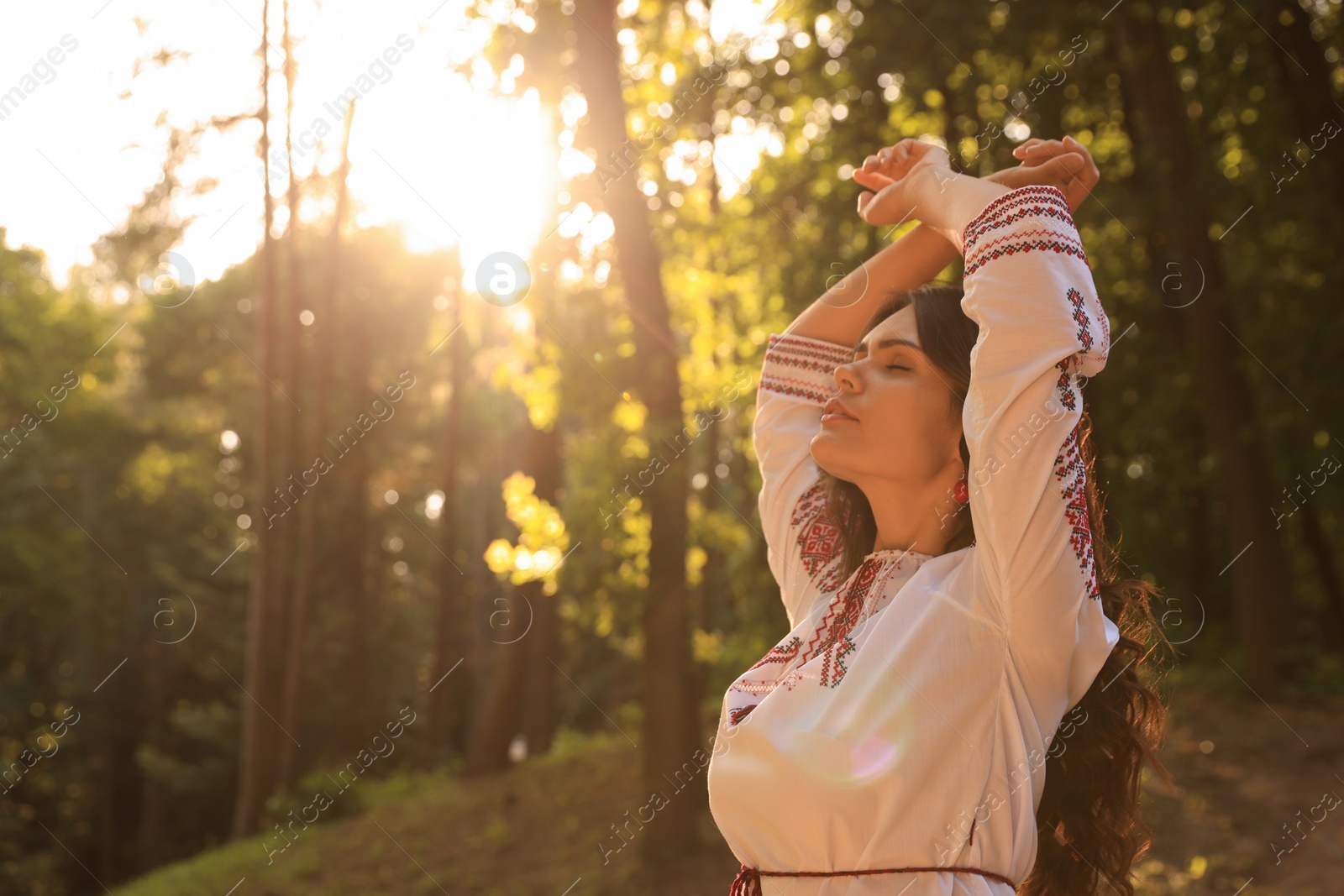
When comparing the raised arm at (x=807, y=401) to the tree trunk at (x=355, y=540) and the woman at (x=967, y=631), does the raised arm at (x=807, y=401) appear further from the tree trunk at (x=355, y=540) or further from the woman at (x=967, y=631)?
the tree trunk at (x=355, y=540)

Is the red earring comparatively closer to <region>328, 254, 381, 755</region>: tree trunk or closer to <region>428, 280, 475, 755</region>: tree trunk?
<region>428, 280, 475, 755</region>: tree trunk

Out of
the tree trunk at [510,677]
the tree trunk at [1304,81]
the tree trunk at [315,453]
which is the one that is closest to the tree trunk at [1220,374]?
the tree trunk at [1304,81]

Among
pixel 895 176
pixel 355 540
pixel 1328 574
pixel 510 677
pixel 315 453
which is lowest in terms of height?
pixel 1328 574

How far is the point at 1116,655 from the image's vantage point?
70.6 inches

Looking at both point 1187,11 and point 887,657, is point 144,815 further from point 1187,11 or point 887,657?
point 887,657

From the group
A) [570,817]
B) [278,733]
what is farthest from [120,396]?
[570,817]

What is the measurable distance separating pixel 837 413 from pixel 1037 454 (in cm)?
42

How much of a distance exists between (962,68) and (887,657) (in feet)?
29.5

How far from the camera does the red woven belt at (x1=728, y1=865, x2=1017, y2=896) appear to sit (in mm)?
1575

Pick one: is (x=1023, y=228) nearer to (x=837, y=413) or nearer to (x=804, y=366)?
(x=837, y=413)

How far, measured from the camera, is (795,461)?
2.29m

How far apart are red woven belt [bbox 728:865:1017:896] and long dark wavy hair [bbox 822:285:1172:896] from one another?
172 millimetres

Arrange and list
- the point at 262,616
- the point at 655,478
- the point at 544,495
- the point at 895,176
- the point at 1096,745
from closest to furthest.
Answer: the point at 1096,745 < the point at 895,176 < the point at 655,478 < the point at 544,495 < the point at 262,616

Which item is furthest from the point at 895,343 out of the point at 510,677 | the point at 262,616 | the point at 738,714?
the point at 262,616
